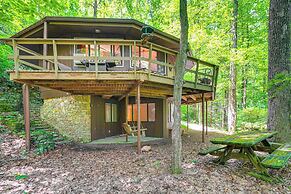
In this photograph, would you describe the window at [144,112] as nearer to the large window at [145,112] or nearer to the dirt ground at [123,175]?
the large window at [145,112]

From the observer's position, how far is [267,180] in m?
4.10

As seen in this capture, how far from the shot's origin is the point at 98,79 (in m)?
6.23

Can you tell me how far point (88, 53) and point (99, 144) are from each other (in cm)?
460

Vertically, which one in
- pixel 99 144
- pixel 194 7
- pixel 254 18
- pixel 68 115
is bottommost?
pixel 99 144

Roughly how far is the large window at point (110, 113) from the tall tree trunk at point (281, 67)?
8086 millimetres

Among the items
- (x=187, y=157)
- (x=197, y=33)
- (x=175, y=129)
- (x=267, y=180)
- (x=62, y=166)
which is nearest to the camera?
(x=267, y=180)

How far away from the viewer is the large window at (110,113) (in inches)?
427

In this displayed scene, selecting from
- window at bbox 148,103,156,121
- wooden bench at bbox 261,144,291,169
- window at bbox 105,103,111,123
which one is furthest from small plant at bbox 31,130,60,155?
wooden bench at bbox 261,144,291,169

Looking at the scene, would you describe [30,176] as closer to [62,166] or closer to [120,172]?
[62,166]

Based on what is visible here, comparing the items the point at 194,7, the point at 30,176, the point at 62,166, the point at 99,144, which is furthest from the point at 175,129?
the point at 194,7

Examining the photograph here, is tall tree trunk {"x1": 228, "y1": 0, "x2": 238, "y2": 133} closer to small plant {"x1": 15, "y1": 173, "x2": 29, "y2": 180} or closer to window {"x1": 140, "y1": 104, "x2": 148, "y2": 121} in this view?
window {"x1": 140, "y1": 104, "x2": 148, "y2": 121}

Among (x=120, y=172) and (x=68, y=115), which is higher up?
(x=68, y=115)

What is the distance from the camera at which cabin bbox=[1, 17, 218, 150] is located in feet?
22.2

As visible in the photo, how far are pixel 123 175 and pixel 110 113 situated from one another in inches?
278
